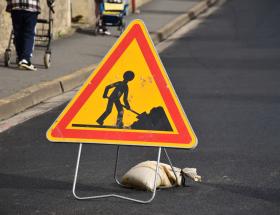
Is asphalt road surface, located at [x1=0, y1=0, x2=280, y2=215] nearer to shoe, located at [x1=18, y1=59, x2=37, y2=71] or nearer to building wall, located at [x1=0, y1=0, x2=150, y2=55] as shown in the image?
shoe, located at [x1=18, y1=59, x2=37, y2=71]

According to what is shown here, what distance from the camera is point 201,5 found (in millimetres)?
29031

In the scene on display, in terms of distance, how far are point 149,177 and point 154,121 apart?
437 millimetres

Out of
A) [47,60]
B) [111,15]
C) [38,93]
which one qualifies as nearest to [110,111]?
[38,93]

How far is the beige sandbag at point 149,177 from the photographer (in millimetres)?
7434

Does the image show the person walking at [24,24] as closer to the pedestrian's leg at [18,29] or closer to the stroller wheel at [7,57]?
the pedestrian's leg at [18,29]

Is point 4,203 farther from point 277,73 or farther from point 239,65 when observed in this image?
point 239,65

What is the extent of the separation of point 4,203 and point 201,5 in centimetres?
2227

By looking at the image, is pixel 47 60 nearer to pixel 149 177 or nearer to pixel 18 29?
pixel 18 29

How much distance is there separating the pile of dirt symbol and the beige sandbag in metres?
0.41

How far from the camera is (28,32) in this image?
14859mm

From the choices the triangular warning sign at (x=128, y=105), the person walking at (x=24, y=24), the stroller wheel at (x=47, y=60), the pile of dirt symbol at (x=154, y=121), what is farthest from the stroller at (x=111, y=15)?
the pile of dirt symbol at (x=154, y=121)

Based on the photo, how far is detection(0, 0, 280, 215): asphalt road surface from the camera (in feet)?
23.2

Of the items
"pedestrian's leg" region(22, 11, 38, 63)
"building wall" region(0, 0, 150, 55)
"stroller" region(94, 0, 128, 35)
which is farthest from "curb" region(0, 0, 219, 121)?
"stroller" region(94, 0, 128, 35)

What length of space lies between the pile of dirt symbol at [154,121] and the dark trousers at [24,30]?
25.3ft
